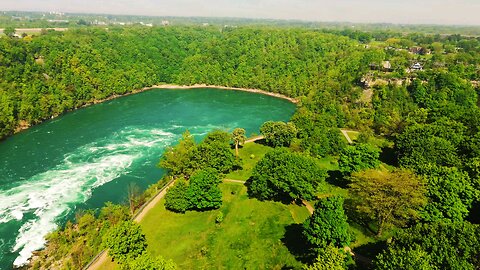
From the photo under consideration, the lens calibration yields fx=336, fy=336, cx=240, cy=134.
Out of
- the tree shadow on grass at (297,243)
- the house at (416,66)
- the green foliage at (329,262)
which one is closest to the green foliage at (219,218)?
the tree shadow on grass at (297,243)

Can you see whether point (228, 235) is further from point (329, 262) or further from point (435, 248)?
point (435, 248)

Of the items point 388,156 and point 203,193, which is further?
point 388,156

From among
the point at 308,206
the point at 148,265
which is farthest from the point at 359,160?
the point at 148,265

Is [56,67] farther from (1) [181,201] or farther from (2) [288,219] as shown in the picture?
(2) [288,219]

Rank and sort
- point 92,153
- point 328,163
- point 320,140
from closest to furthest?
point 328,163, point 320,140, point 92,153

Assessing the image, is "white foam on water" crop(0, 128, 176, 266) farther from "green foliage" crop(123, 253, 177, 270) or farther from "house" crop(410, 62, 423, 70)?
"house" crop(410, 62, 423, 70)

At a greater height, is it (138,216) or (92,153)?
(138,216)
